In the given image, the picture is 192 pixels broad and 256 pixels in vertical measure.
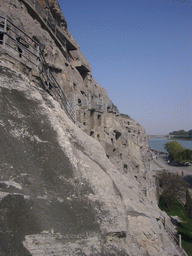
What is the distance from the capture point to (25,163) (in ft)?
10.4

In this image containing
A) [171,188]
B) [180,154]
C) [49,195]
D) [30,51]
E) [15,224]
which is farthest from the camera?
[180,154]

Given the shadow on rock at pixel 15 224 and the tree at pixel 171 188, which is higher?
the shadow on rock at pixel 15 224

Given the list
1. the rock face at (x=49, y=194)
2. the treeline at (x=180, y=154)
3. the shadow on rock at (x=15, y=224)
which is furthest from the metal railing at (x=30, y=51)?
the treeline at (x=180, y=154)

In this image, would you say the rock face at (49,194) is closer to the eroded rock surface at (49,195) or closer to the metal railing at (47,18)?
the eroded rock surface at (49,195)

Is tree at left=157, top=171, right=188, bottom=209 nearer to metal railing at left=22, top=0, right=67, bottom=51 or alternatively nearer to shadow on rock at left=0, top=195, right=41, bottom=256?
metal railing at left=22, top=0, right=67, bottom=51

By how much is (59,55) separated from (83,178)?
55.3 feet

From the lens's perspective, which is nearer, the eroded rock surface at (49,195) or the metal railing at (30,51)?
the eroded rock surface at (49,195)

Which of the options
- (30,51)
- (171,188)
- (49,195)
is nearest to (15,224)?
(49,195)

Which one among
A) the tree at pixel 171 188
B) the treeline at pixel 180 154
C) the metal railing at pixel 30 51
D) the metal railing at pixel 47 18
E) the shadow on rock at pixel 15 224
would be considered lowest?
the tree at pixel 171 188

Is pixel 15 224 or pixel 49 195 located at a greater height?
pixel 49 195

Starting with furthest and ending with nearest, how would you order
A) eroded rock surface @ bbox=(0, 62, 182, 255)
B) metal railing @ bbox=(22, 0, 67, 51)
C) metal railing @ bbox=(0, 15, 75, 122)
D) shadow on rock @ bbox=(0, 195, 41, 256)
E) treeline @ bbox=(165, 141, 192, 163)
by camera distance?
treeline @ bbox=(165, 141, 192, 163), metal railing @ bbox=(22, 0, 67, 51), metal railing @ bbox=(0, 15, 75, 122), eroded rock surface @ bbox=(0, 62, 182, 255), shadow on rock @ bbox=(0, 195, 41, 256)

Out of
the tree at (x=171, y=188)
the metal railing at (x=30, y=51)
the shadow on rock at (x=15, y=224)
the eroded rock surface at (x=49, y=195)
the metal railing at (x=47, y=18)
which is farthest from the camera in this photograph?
the tree at (x=171, y=188)

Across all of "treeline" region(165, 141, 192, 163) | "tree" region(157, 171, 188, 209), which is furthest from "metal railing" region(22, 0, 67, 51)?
"treeline" region(165, 141, 192, 163)

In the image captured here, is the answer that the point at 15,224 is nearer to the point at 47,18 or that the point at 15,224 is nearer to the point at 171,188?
the point at 47,18
